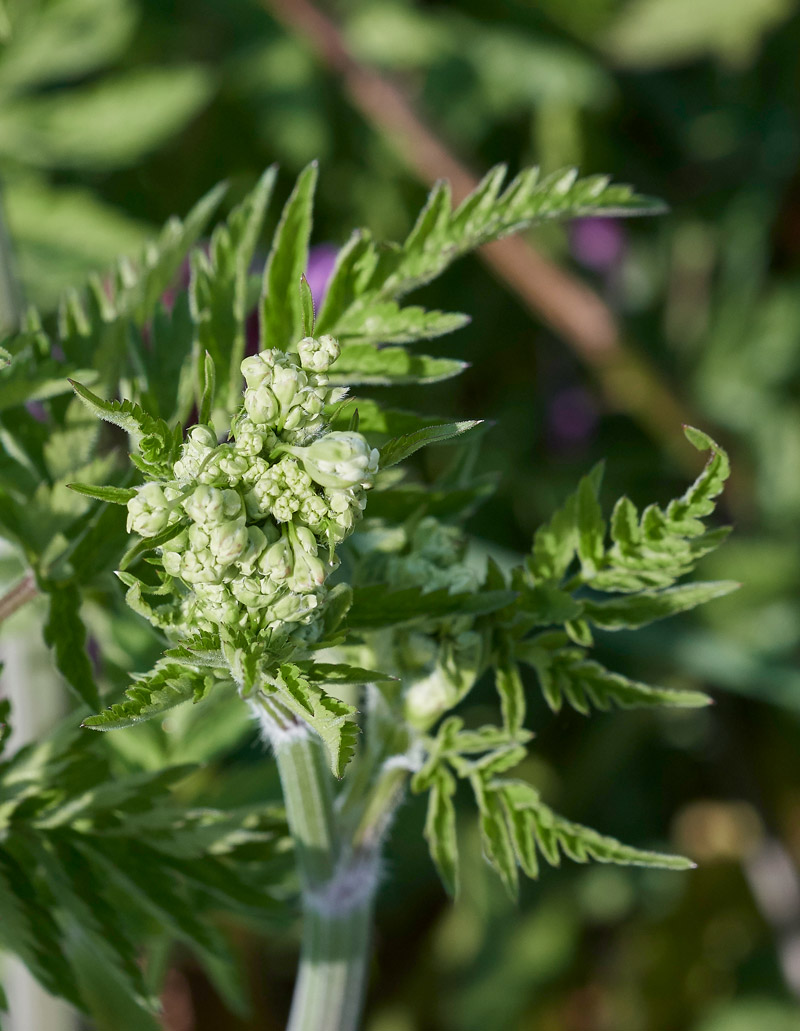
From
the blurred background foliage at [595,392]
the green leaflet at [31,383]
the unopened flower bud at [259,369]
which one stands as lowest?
the blurred background foliage at [595,392]

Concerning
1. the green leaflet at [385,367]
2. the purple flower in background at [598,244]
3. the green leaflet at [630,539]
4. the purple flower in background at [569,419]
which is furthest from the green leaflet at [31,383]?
the purple flower in background at [598,244]

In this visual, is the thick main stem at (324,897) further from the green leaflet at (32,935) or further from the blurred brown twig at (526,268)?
the blurred brown twig at (526,268)

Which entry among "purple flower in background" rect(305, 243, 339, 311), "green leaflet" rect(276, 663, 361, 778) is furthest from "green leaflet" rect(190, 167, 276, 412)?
"purple flower in background" rect(305, 243, 339, 311)

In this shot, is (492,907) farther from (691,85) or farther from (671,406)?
(691,85)

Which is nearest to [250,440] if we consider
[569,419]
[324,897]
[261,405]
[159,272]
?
[261,405]

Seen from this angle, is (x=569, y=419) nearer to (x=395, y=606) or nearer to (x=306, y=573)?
(x=395, y=606)

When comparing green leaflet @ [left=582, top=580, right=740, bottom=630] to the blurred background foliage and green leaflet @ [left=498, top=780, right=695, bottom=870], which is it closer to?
green leaflet @ [left=498, top=780, right=695, bottom=870]
